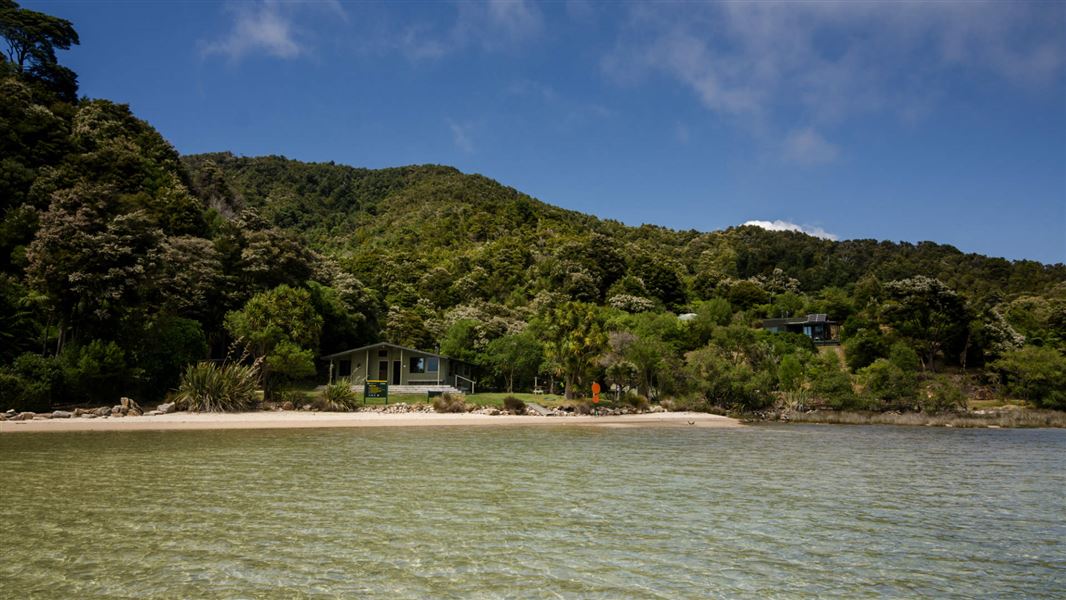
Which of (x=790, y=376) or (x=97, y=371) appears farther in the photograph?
(x=790, y=376)

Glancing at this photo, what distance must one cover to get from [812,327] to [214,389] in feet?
202

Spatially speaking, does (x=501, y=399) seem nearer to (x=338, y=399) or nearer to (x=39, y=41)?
(x=338, y=399)

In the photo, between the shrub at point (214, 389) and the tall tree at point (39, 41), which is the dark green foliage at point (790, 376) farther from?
the tall tree at point (39, 41)

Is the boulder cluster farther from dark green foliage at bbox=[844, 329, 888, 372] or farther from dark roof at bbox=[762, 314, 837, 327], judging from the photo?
dark roof at bbox=[762, 314, 837, 327]

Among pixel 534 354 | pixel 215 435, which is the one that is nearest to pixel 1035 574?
pixel 215 435

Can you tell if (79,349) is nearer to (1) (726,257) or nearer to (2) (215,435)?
(2) (215,435)

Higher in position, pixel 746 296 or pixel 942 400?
pixel 746 296

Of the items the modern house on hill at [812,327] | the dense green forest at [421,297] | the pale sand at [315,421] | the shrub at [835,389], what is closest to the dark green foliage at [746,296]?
the dense green forest at [421,297]

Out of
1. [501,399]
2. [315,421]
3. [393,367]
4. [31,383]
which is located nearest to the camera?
[31,383]

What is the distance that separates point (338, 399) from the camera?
105ft

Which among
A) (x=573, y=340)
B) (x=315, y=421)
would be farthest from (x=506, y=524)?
(x=573, y=340)

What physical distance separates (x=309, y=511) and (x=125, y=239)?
80.3ft

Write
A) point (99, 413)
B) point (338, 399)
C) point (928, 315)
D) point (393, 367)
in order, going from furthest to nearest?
point (928, 315)
point (393, 367)
point (338, 399)
point (99, 413)

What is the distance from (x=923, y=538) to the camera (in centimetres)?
886
